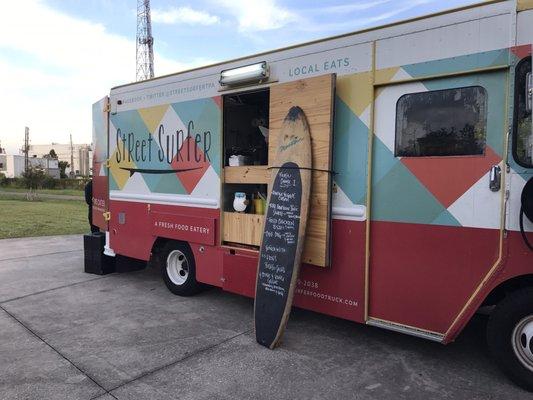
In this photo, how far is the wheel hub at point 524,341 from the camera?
10.8 ft

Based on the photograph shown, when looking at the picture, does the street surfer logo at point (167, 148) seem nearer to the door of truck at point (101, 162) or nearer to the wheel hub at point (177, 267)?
the door of truck at point (101, 162)

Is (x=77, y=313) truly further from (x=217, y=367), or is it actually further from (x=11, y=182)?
(x=11, y=182)

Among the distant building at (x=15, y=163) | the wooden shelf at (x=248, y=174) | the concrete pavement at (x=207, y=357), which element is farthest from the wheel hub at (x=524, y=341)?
the distant building at (x=15, y=163)

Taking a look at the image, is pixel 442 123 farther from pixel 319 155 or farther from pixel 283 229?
pixel 283 229

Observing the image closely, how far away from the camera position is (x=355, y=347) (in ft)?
13.9

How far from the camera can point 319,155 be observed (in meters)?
4.22

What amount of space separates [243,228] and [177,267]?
1601 millimetres

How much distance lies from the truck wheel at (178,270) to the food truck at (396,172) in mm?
295

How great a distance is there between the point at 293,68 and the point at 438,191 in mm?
1904

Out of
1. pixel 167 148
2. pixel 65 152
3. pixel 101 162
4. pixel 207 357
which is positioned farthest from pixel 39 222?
pixel 65 152

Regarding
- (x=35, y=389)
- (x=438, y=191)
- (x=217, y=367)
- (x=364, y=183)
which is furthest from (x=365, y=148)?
(x=35, y=389)

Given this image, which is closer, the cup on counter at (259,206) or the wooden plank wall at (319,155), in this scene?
the wooden plank wall at (319,155)

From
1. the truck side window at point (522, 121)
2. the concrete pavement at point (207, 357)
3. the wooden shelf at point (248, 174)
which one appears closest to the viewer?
the truck side window at point (522, 121)

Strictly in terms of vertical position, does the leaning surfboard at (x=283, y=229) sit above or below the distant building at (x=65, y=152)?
below
